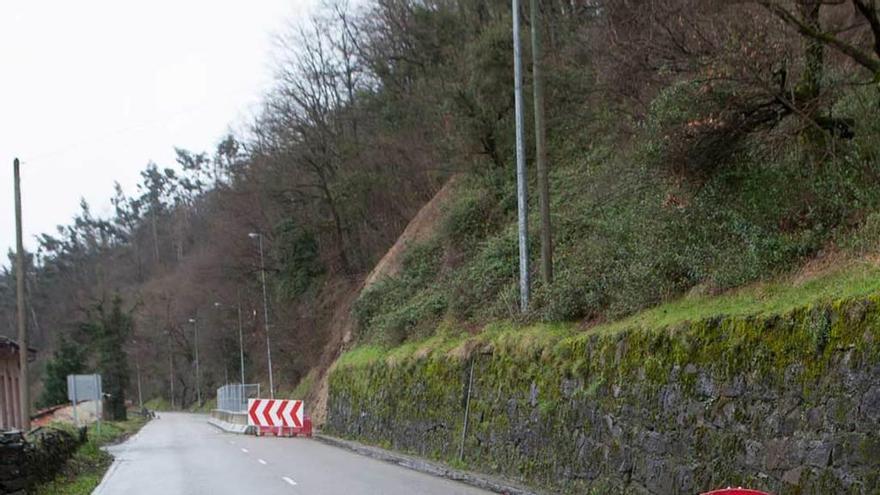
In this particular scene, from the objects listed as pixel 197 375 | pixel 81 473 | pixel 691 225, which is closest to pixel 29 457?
pixel 81 473

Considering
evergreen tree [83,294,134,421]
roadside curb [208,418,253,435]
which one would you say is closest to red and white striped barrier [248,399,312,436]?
roadside curb [208,418,253,435]

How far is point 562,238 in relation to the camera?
2342cm

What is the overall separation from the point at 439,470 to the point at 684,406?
797 centimetres

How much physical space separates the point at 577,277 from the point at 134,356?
9541 cm

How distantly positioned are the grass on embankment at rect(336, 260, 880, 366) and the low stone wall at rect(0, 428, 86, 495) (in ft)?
30.9

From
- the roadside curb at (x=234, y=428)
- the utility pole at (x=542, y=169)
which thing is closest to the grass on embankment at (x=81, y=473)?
the utility pole at (x=542, y=169)

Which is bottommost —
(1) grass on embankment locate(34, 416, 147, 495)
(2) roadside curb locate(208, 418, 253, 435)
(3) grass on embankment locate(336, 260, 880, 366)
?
(2) roadside curb locate(208, 418, 253, 435)

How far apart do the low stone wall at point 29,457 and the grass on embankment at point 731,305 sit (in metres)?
9.42

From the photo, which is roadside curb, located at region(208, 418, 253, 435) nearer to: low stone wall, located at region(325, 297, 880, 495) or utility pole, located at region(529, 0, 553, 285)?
low stone wall, located at region(325, 297, 880, 495)

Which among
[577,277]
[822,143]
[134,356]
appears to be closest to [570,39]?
[577,277]

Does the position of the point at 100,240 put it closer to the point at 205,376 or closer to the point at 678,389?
the point at 205,376

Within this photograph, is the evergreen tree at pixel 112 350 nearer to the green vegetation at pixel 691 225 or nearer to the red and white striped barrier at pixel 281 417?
the red and white striped barrier at pixel 281 417

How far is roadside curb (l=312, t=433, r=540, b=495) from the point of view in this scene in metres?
15.4

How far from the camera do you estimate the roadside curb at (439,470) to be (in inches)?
608
